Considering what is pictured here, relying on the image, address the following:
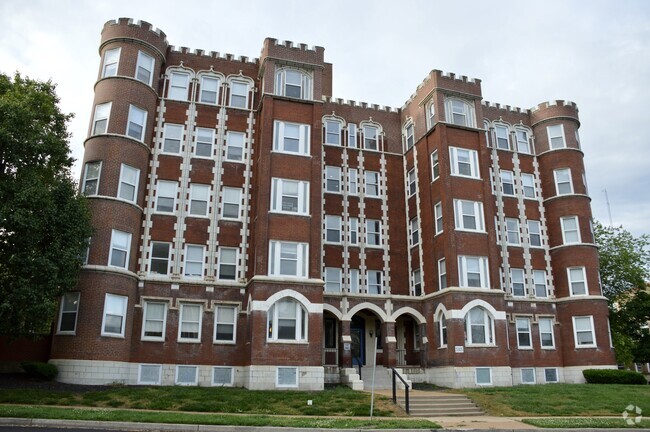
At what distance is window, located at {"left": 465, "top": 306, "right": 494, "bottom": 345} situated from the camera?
28953mm

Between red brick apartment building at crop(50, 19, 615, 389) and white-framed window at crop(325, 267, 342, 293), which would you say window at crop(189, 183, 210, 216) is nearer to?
red brick apartment building at crop(50, 19, 615, 389)

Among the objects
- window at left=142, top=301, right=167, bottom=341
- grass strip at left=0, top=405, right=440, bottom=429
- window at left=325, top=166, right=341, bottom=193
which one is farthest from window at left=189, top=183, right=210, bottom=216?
grass strip at left=0, top=405, right=440, bottom=429

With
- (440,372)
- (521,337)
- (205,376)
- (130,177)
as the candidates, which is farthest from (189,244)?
(521,337)

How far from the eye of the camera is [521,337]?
1287 inches

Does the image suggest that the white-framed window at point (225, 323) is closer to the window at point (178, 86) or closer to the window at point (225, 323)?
the window at point (225, 323)

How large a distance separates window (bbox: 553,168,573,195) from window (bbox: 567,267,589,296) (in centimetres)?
522

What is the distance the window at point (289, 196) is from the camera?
2852 cm

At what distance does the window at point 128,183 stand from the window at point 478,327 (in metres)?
18.6

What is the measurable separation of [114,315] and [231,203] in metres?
8.51

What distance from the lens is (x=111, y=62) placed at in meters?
29.6

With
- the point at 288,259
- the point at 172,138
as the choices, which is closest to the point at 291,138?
the point at 172,138

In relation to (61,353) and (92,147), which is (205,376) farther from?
(92,147)

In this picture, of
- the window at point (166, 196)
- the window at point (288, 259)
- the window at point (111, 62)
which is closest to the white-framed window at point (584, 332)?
the window at point (288, 259)

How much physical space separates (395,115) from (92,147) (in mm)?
19654
